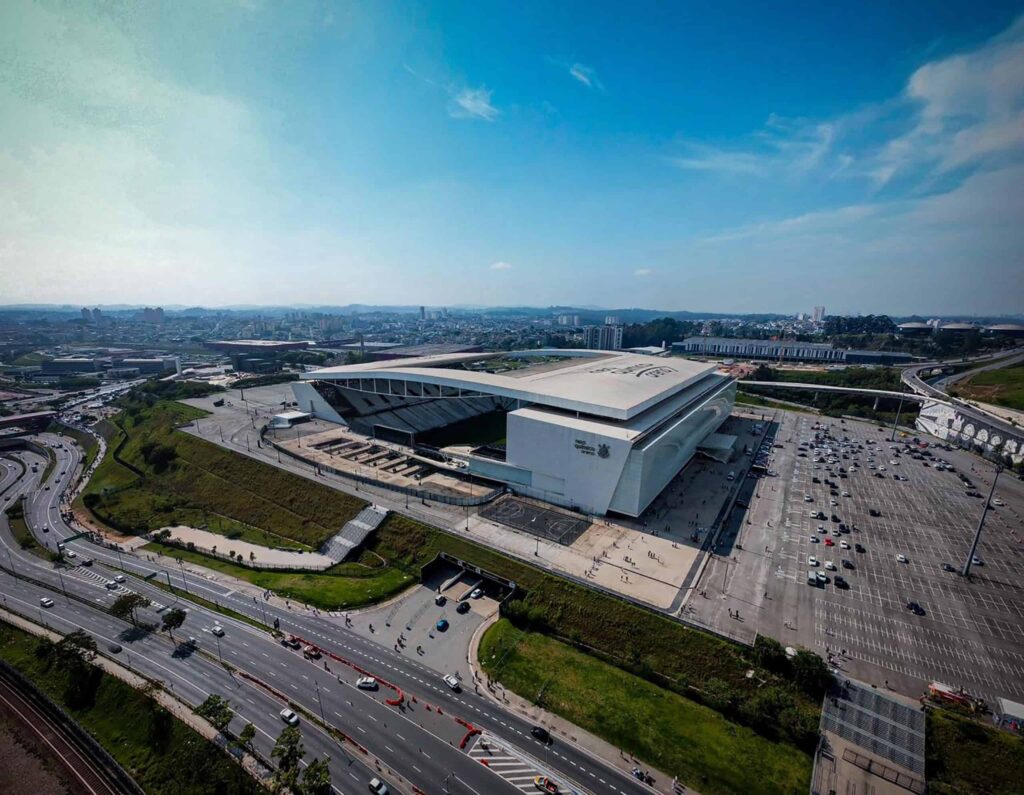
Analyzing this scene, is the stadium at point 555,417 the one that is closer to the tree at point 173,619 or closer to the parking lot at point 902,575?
the parking lot at point 902,575

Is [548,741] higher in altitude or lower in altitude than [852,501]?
lower

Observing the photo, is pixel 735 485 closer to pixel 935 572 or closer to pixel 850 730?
pixel 935 572

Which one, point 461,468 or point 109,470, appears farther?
point 109,470

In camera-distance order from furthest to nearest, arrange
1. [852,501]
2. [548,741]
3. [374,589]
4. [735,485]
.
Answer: [735,485], [852,501], [374,589], [548,741]

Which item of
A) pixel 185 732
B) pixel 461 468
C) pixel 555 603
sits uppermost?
pixel 461 468

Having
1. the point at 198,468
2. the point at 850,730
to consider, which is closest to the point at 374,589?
the point at 850,730

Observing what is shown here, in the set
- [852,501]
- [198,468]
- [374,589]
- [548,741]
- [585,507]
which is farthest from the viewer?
[198,468]

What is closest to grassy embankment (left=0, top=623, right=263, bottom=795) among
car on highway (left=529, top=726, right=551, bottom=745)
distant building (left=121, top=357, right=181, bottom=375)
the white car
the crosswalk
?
the white car

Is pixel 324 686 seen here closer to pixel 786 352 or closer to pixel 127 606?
pixel 127 606

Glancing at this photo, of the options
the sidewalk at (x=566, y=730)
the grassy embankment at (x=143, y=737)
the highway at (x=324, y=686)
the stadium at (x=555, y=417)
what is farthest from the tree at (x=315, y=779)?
the stadium at (x=555, y=417)
